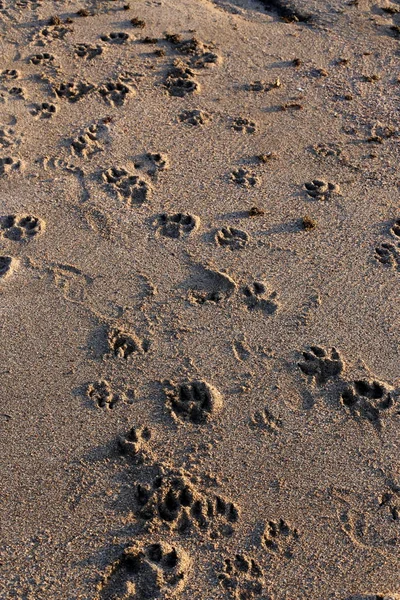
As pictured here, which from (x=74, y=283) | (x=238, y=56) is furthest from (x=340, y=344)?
(x=238, y=56)

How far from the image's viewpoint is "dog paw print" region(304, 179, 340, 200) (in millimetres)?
7820

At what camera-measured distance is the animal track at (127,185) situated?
7.61 m

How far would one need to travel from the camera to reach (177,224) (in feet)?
23.9

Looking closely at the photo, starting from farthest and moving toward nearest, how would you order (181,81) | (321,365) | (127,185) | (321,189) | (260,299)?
(181,81) < (321,189) < (127,185) < (260,299) < (321,365)

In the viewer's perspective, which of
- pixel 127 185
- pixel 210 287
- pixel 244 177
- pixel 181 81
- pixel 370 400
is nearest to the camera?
pixel 370 400

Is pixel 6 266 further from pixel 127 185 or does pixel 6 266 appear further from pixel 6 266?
pixel 127 185

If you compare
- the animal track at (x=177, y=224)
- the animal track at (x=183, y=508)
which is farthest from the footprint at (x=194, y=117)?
the animal track at (x=183, y=508)

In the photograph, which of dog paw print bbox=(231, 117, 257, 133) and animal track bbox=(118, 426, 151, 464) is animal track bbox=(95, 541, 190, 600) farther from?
dog paw print bbox=(231, 117, 257, 133)

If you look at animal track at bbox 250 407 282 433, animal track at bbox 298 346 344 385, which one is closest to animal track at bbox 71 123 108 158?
animal track at bbox 298 346 344 385

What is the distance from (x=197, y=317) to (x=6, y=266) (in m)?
2.46

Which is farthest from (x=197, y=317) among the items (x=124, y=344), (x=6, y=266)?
(x=6, y=266)

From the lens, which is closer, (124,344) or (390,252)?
(124,344)

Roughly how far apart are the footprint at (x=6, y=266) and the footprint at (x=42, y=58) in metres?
4.67

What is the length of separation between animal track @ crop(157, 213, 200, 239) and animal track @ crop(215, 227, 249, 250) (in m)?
0.34
